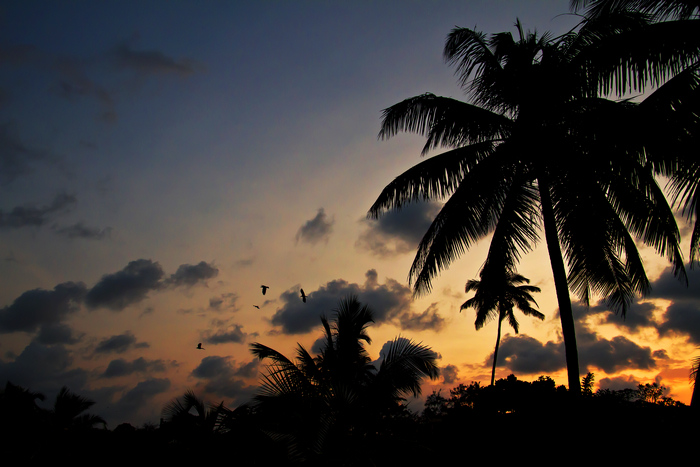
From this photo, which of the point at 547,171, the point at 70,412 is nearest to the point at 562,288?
the point at 547,171

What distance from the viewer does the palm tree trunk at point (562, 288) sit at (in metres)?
9.61

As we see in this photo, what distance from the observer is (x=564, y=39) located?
1054 cm

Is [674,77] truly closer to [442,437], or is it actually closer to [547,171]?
[547,171]

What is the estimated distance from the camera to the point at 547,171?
10562mm

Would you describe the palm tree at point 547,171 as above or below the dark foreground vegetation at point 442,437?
above

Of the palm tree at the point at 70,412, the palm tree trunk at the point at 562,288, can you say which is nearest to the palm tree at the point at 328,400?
the palm tree trunk at the point at 562,288

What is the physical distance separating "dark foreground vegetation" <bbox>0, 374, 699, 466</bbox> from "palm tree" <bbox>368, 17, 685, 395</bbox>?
3.21 m

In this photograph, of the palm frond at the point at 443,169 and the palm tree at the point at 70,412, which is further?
the palm tree at the point at 70,412

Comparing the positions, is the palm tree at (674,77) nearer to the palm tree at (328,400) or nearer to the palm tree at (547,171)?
the palm tree at (547,171)

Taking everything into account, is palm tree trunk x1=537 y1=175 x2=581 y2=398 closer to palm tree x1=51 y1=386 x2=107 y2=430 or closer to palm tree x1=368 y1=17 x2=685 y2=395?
palm tree x1=368 y1=17 x2=685 y2=395

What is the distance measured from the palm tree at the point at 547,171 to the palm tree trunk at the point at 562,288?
0.07 ft

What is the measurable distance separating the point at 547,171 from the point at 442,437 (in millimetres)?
8989

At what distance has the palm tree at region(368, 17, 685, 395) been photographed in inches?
368

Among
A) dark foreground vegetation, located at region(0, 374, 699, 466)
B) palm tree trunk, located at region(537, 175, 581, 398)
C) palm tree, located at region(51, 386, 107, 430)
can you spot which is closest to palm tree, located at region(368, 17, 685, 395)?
palm tree trunk, located at region(537, 175, 581, 398)
